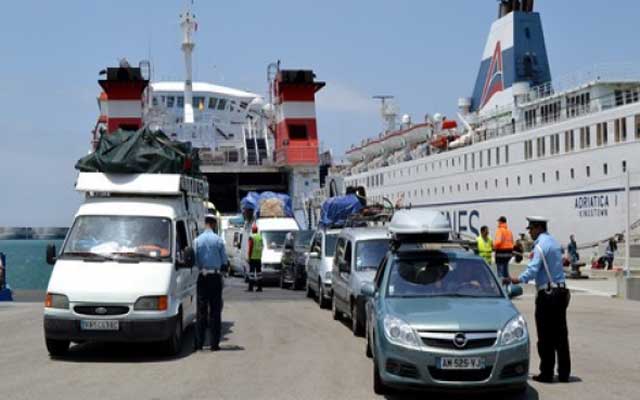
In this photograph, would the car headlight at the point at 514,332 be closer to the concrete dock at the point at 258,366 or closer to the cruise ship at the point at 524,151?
the concrete dock at the point at 258,366

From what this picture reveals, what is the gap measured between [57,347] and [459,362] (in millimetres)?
5879

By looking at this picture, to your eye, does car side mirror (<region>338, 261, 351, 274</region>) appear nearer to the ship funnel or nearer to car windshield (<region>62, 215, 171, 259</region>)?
car windshield (<region>62, 215, 171, 259</region>)

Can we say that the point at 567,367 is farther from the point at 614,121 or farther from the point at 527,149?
the point at 527,149

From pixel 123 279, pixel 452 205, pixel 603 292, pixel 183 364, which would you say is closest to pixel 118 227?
pixel 123 279

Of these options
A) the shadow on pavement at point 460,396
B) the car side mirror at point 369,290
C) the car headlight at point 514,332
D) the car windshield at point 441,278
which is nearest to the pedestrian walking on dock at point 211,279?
the car side mirror at point 369,290

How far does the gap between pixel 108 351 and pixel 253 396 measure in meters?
3.96

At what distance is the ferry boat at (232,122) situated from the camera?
3447 cm

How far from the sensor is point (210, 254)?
37.7ft

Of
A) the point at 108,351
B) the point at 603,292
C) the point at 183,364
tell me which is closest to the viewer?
the point at 183,364

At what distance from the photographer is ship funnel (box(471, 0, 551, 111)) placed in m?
48.3

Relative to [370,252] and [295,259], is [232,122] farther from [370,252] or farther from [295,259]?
[370,252]

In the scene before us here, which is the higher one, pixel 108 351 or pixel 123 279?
pixel 123 279

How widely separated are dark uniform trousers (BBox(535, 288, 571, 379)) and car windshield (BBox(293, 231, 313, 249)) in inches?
618

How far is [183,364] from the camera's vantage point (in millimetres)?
10570
